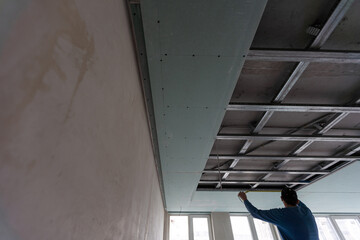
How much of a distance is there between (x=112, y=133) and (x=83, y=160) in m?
0.26

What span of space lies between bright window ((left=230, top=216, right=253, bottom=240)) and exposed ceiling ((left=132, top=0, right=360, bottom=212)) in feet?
11.3

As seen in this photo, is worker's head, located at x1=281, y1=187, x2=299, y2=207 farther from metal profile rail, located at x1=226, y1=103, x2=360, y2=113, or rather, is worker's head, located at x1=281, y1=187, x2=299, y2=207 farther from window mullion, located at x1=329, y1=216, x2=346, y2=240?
window mullion, located at x1=329, y1=216, x2=346, y2=240

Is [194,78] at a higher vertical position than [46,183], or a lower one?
higher

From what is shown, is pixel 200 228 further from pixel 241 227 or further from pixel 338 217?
pixel 338 217

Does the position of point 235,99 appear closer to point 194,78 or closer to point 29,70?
point 194,78

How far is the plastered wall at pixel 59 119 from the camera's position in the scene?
32 cm

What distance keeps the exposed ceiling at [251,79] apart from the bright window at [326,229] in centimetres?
395

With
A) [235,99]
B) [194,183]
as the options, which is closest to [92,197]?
[235,99]

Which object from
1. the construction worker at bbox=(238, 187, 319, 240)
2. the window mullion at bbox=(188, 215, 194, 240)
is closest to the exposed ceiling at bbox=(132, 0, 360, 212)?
the construction worker at bbox=(238, 187, 319, 240)

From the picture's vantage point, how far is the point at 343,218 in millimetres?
5520

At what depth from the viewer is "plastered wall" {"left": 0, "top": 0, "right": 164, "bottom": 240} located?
1.05 feet

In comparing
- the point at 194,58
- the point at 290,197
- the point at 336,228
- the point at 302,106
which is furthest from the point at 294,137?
the point at 336,228

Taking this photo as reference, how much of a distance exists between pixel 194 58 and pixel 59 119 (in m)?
1.06

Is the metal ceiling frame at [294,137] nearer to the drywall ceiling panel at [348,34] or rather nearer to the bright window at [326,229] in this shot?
the drywall ceiling panel at [348,34]
